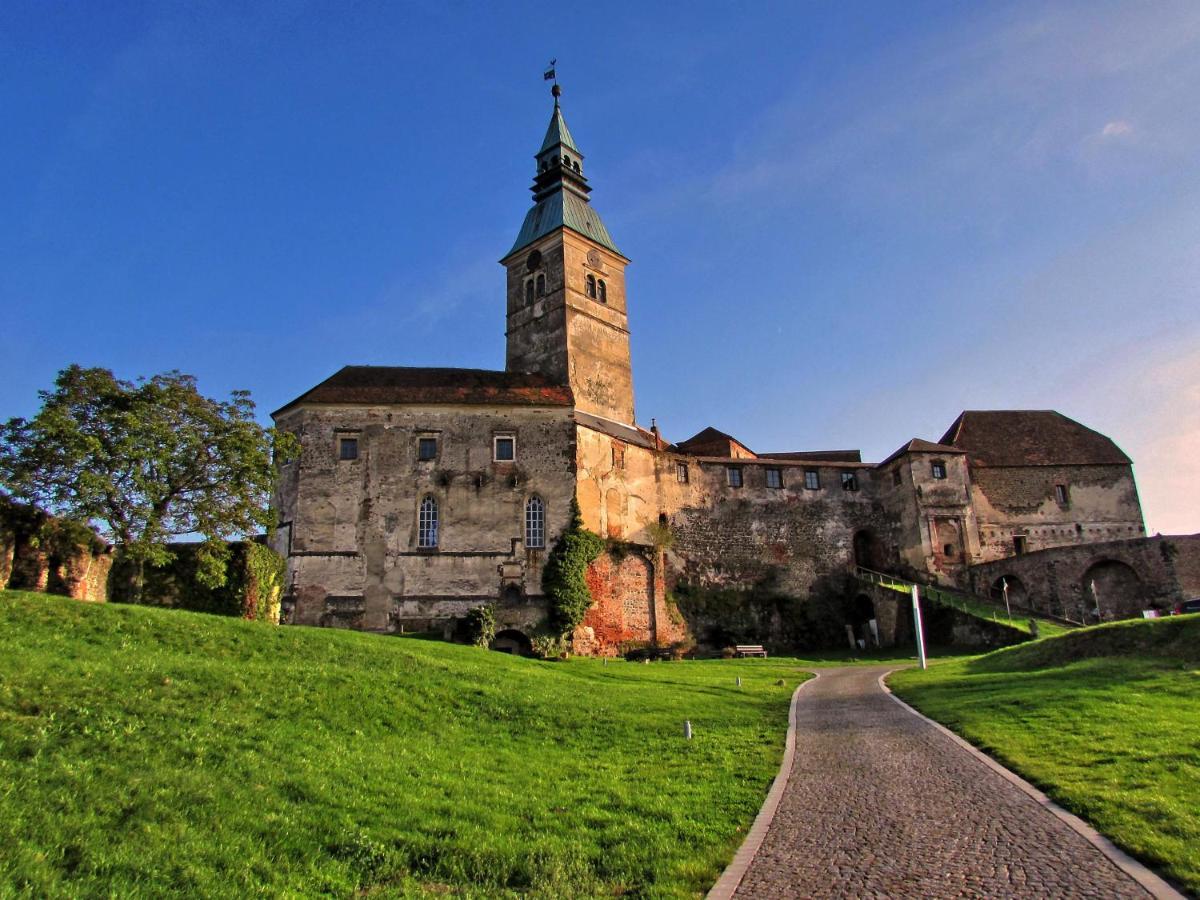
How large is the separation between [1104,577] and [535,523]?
29.3 meters

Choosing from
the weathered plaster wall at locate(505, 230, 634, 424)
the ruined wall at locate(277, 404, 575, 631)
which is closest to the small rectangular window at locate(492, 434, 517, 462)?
the ruined wall at locate(277, 404, 575, 631)

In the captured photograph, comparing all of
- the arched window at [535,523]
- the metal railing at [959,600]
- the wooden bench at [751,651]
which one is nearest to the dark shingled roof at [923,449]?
the metal railing at [959,600]

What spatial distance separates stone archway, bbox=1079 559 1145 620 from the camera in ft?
137

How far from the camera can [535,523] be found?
Result: 39.1 metres

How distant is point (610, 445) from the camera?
42688mm

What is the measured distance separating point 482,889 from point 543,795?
3209 mm

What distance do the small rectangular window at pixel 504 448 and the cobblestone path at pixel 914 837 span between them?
90.0 ft

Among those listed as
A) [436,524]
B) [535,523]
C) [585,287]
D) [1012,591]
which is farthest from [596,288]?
[1012,591]

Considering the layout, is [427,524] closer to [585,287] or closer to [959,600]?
[585,287]

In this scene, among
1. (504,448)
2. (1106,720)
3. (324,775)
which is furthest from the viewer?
(504,448)

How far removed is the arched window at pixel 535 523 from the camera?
38719mm

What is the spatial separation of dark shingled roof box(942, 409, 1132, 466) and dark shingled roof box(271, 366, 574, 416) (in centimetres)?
2717

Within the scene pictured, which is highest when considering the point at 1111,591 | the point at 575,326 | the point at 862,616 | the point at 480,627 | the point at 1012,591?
the point at 575,326

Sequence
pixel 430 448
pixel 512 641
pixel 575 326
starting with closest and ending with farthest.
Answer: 1. pixel 512 641
2. pixel 430 448
3. pixel 575 326
